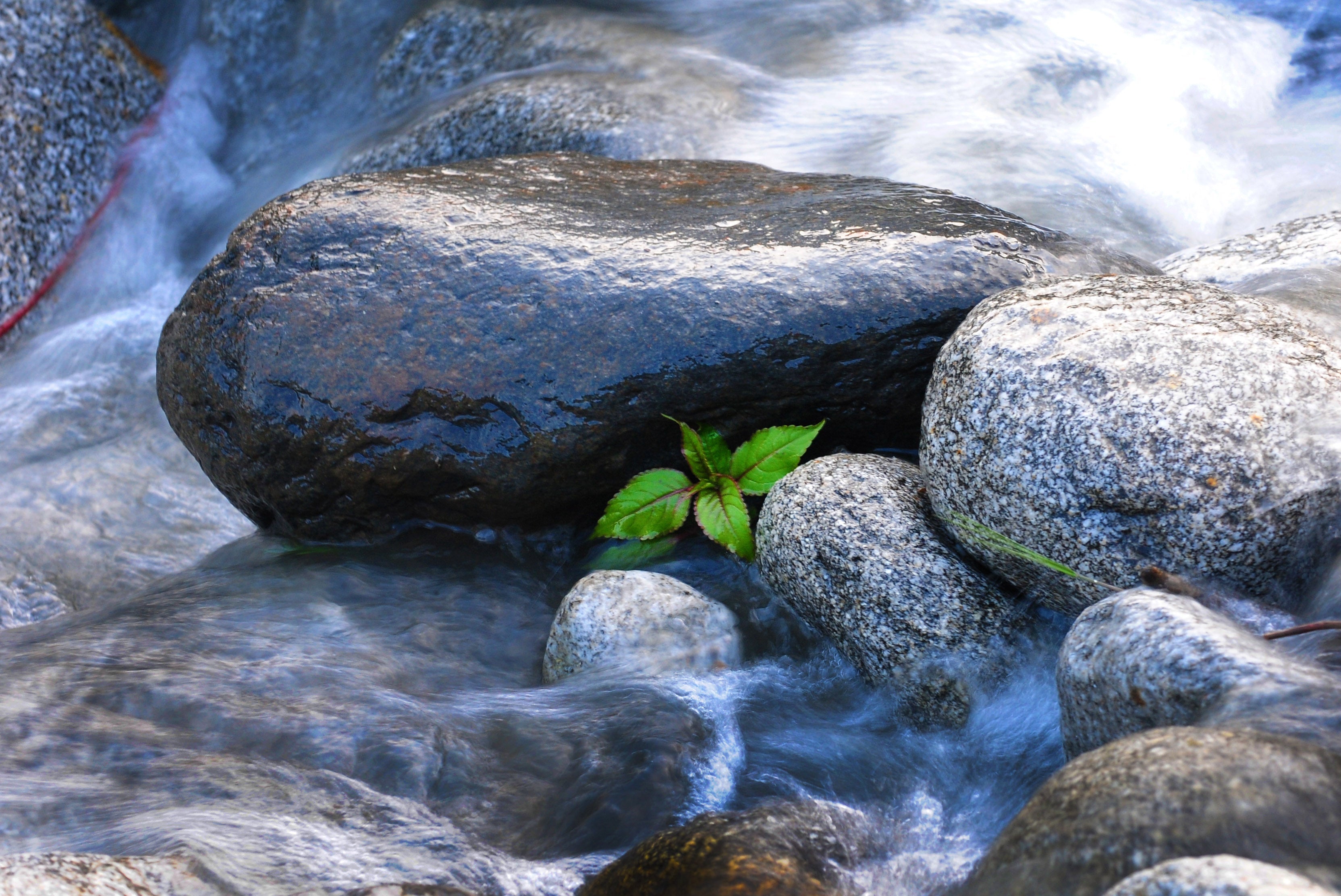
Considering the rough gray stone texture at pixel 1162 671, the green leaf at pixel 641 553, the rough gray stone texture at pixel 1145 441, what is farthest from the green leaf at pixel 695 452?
the rough gray stone texture at pixel 1162 671

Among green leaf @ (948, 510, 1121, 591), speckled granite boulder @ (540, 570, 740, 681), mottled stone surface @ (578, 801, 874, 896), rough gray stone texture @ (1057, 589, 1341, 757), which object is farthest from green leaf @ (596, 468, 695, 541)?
rough gray stone texture @ (1057, 589, 1341, 757)

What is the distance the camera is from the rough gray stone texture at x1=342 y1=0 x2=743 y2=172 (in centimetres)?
550

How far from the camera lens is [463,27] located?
6.93 m

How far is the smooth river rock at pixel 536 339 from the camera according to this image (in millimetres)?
3318

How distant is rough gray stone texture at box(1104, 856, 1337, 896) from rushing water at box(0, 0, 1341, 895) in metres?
0.83

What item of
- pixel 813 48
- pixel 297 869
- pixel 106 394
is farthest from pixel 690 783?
pixel 813 48

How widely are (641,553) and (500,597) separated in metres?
0.54

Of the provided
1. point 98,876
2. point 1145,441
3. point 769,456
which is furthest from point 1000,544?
point 98,876

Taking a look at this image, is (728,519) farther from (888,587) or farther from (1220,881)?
(1220,881)

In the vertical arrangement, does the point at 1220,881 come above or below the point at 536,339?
below

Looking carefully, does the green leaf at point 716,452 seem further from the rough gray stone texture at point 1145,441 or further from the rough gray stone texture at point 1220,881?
the rough gray stone texture at point 1220,881

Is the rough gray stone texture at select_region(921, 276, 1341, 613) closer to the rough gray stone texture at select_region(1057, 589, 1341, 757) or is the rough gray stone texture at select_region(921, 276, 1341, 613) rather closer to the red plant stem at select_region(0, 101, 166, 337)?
the rough gray stone texture at select_region(1057, 589, 1341, 757)

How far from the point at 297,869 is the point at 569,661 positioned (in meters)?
1.00

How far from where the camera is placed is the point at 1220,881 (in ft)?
4.57
